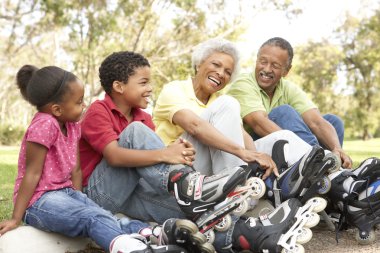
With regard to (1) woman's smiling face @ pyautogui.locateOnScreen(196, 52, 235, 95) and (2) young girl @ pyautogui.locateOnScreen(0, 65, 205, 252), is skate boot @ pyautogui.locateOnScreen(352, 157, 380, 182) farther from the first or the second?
(2) young girl @ pyautogui.locateOnScreen(0, 65, 205, 252)

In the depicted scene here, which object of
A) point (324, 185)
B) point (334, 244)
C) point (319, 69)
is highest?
point (324, 185)

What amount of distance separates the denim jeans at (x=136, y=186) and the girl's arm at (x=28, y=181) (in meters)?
0.36

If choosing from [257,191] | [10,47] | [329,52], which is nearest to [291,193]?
[257,191]

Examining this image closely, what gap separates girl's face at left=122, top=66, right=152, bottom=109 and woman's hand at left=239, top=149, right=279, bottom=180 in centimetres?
68

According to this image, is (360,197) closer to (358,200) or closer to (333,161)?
(358,200)

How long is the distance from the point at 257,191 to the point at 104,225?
821mm

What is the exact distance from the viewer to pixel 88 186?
9.39 feet

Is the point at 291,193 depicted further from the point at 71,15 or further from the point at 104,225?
the point at 71,15

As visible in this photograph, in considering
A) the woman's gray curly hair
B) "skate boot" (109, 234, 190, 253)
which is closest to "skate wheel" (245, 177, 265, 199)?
"skate boot" (109, 234, 190, 253)

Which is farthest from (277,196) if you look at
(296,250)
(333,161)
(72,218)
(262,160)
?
(72,218)

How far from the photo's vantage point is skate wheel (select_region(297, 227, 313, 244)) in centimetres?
248

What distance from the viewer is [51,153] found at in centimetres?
270

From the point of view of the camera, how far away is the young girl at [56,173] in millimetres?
2520

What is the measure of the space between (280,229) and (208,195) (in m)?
0.40
